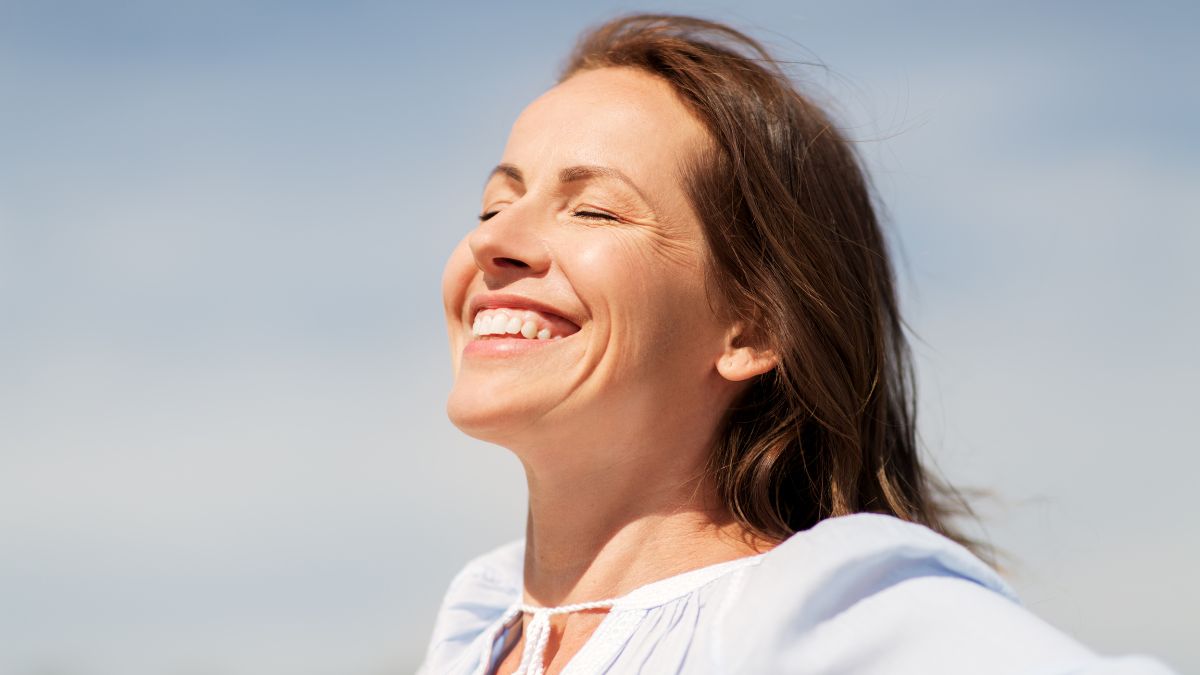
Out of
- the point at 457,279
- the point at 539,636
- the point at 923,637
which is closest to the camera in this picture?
the point at 923,637

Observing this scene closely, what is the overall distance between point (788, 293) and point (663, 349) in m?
0.35

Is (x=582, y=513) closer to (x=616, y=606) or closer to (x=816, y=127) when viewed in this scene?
(x=616, y=606)

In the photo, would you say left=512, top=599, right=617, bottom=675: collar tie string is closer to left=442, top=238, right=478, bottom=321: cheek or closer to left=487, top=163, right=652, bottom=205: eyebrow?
left=442, top=238, right=478, bottom=321: cheek

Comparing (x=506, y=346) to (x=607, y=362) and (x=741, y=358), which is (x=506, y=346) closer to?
(x=607, y=362)

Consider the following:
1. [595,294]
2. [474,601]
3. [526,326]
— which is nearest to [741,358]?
[595,294]

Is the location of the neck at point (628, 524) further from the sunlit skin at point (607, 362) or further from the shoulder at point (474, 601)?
the shoulder at point (474, 601)

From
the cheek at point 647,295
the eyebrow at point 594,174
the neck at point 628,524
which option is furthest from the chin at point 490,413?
the eyebrow at point 594,174

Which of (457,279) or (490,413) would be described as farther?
(457,279)

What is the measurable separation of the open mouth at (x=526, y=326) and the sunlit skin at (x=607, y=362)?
0.04ft

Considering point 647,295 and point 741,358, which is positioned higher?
point 647,295

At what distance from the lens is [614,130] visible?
2748mm

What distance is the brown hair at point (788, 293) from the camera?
2750 millimetres

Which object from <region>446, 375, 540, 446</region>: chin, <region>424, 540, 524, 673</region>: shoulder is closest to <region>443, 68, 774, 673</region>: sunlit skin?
<region>446, 375, 540, 446</region>: chin

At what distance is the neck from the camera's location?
2.64 m
